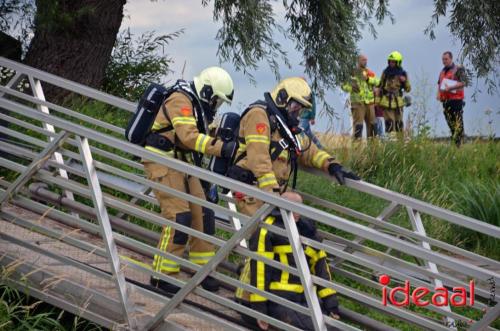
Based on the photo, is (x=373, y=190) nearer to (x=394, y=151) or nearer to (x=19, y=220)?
(x=19, y=220)

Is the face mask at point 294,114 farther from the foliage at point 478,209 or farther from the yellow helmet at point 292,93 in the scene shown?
the foliage at point 478,209

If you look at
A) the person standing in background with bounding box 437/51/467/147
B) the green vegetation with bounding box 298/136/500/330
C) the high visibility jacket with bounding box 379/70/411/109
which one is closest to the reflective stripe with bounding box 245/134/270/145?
the green vegetation with bounding box 298/136/500/330

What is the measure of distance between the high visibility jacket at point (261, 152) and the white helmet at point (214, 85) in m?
0.24

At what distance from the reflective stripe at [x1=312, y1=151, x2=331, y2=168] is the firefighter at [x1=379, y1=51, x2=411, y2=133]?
9.41 meters

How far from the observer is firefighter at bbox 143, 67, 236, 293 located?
22.2 feet

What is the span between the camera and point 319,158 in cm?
745

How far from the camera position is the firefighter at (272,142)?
266 inches

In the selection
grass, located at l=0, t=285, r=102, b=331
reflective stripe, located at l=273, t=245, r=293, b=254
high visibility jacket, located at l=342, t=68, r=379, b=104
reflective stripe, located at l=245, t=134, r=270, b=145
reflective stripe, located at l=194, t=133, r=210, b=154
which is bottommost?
grass, located at l=0, t=285, r=102, b=331

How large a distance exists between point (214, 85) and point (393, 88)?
1055 centimetres

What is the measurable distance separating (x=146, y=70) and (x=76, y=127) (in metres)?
7.12

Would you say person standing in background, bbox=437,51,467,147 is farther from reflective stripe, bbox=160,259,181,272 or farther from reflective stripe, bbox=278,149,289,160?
reflective stripe, bbox=160,259,181,272

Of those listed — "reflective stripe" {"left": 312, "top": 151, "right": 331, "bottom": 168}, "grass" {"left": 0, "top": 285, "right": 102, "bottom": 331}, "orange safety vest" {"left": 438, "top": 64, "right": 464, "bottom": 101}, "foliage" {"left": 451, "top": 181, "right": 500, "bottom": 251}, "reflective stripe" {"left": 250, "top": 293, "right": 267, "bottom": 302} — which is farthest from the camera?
"orange safety vest" {"left": 438, "top": 64, "right": 464, "bottom": 101}

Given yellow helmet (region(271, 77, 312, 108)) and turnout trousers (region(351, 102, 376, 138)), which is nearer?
yellow helmet (region(271, 77, 312, 108))

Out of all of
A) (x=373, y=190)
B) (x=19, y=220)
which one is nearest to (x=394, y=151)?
(x=373, y=190)
